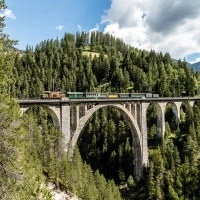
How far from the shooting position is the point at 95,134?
82.1 m

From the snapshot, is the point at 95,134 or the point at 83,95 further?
the point at 95,134

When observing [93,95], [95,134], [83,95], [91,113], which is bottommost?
[95,134]

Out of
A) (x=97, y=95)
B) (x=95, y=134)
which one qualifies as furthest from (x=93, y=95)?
(x=95, y=134)

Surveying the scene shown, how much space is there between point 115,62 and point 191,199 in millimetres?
87132

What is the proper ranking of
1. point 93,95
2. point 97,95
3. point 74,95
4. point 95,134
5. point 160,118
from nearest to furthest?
1. point 74,95
2. point 93,95
3. point 97,95
4. point 160,118
5. point 95,134

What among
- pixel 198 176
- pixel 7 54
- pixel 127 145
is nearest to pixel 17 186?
pixel 7 54

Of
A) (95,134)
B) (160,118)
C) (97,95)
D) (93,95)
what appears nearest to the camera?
(93,95)

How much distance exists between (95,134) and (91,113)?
41.5 m

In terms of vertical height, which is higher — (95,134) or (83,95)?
(83,95)

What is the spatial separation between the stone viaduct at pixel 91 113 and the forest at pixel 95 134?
6.28ft

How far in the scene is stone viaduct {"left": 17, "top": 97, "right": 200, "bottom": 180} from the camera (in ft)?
116

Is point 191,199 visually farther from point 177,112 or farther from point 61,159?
point 177,112

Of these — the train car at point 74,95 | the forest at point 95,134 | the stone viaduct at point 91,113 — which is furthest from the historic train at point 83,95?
the forest at point 95,134

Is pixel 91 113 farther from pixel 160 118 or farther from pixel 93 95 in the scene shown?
pixel 160 118
